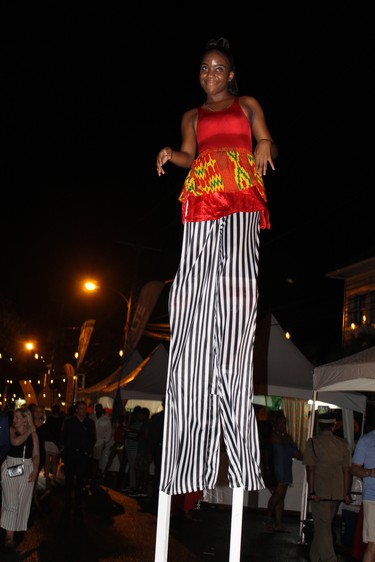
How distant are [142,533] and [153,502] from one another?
14.0 ft

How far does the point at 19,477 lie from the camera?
988 cm

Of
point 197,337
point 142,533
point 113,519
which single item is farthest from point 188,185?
point 113,519

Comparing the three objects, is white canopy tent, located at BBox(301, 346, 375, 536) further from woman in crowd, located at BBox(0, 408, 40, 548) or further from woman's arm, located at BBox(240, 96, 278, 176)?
woman's arm, located at BBox(240, 96, 278, 176)

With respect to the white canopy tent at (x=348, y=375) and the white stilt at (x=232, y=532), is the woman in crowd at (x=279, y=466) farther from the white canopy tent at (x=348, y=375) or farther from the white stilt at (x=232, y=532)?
the white stilt at (x=232, y=532)

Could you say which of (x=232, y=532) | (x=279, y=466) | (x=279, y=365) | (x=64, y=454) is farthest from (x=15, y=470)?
(x=232, y=532)

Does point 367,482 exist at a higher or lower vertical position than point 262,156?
lower

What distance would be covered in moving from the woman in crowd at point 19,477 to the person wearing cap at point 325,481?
353cm

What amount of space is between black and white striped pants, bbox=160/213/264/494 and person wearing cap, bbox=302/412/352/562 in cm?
525

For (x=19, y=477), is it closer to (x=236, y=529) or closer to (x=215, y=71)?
(x=236, y=529)

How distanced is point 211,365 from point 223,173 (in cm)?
108

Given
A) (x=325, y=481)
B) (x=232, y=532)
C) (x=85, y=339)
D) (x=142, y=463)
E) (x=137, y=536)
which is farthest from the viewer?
(x=85, y=339)

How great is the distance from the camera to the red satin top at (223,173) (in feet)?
14.4

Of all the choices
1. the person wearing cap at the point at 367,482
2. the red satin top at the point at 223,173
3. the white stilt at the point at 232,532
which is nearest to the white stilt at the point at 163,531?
the white stilt at the point at 232,532

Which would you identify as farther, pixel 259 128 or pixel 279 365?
pixel 279 365
